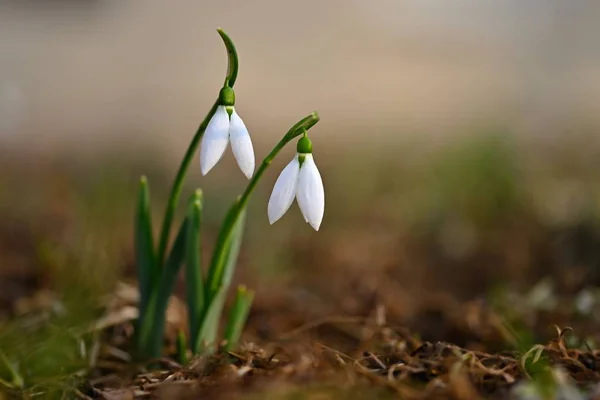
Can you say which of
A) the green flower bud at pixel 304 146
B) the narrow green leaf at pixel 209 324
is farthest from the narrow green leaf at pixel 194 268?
the green flower bud at pixel 304 146

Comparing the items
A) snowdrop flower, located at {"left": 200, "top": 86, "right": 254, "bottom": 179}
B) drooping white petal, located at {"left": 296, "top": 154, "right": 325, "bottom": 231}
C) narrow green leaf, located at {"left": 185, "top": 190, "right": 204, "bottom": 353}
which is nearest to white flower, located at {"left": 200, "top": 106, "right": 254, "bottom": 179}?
snowdrop flower, located at {"left": 200, "top": 86, "right": 254, "bottom": 179}

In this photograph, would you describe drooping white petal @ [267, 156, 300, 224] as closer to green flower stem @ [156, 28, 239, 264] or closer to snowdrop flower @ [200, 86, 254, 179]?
snowdrop flower @ [200, 86, 254, 179]

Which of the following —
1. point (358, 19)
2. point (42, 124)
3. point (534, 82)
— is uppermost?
point (358, 19)

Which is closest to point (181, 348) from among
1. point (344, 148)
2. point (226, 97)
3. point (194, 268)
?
point (194, 268)

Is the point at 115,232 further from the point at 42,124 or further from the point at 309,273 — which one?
the point at 42,124

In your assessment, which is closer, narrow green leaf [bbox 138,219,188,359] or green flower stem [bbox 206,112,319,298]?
green flower stem [bbox 206,112,319,298]

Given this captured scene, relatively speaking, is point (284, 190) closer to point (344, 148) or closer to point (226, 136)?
point (226, 136)

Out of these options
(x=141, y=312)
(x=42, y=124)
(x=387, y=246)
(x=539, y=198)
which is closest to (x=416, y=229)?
(x=387, y=246)

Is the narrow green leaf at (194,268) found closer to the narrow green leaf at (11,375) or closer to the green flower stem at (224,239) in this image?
the green flower stem at (224,239)
